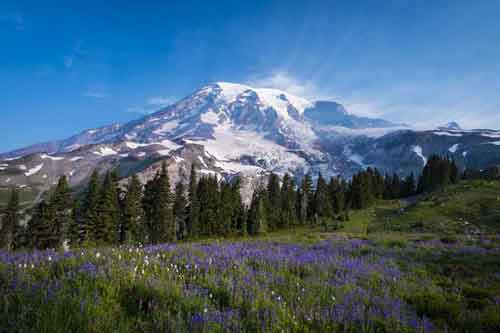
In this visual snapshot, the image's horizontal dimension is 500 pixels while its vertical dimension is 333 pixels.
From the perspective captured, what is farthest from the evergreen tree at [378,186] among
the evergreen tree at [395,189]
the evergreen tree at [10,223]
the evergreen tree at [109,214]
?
the evergreen tree at [10,223]

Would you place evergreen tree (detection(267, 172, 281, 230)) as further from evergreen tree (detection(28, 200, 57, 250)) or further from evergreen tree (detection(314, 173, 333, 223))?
evergreen tree (detection(28, 200, 57, 250))

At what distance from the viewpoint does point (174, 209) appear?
64125 mm

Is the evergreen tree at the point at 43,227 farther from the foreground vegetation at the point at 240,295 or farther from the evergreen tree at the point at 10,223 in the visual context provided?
the foreground vegetation at the point at 240,295

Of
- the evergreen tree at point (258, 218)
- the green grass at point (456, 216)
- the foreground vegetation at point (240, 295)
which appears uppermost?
the foreground vegetation at point (240, 295)

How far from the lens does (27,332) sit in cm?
284

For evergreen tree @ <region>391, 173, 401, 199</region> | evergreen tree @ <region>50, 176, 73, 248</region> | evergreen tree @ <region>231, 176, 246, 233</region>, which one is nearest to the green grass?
evergreen tree @ <region>231, 176, 246, 233</region>

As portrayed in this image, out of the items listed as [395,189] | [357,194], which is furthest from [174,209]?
[395,189]

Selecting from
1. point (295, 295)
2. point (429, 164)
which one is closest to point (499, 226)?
point (295, 295)

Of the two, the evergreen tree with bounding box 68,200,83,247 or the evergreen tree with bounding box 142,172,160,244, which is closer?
the evergreen tree with bounding box 68,200,83,247

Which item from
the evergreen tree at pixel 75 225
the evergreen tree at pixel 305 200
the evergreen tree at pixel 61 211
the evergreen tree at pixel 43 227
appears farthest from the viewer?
the evergreen tree at pixel 305 200

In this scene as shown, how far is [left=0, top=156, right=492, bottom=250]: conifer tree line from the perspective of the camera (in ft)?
142

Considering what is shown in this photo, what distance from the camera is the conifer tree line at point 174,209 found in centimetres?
4325

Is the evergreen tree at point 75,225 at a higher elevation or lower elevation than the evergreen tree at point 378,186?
lower

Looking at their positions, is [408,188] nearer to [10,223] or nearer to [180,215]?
[180,215]
